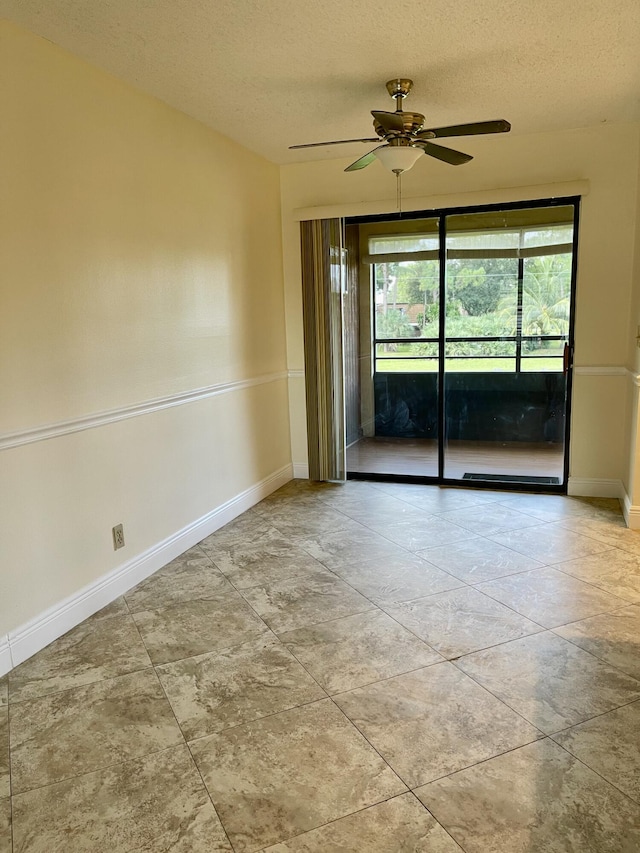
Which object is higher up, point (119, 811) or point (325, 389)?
point (325, 389)

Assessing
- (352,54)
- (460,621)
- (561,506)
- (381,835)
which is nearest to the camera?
(381,835)

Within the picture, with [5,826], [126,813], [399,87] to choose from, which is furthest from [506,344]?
[5,826]

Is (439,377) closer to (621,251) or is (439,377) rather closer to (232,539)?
(621,251)

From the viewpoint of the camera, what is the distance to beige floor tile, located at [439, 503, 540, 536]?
3.81m

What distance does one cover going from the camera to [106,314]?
2896 millimetres

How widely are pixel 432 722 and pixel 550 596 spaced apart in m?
1.14

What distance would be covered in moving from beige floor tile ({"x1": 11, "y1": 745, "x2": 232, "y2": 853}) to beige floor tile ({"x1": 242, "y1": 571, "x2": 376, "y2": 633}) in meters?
0.90

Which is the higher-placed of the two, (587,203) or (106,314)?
(587,203)

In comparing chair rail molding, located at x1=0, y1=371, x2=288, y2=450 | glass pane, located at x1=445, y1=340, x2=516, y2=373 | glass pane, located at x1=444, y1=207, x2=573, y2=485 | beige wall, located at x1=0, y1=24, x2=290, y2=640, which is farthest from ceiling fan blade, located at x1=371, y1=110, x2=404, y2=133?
glass pane, located at x1=445, y1=340, x2=516, y2=373

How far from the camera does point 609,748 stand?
6.05 feet

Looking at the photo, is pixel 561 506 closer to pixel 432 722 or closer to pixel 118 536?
pixel 432 722

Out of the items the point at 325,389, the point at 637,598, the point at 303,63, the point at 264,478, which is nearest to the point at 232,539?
the point at 264,478

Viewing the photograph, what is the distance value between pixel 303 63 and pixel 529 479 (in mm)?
→ 3373

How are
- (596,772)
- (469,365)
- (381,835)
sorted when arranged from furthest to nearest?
(469,365) → (596,772) → (381,835)
